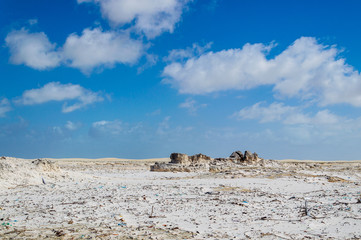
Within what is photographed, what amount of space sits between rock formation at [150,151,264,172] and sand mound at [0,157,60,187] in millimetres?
9611

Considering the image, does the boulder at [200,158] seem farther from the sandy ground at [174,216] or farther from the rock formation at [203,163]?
the sandy ground at [174,216]

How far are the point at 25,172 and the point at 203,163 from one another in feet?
44.6

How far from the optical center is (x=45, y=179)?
13.7 metres

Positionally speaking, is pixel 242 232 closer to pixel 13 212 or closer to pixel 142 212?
pixel 142 212

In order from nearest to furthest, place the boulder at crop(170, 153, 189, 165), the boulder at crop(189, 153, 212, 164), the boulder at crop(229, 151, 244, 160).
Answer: the boulder at crop(170, 153, 189, 165), the boulder at crop(189, 153, 212, 164), the boulder at crop(229, 151, 244, 160)

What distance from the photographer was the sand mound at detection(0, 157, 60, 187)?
12.7 metres

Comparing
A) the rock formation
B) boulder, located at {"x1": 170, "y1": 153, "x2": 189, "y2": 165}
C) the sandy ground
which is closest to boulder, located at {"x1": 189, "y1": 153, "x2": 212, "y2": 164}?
the rock formation

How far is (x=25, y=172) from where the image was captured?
13.6 meters

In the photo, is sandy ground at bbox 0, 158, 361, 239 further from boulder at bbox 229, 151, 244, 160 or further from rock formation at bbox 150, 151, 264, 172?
boulder at bbox 229, 151, 244, 160

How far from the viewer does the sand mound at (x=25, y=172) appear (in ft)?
41.8

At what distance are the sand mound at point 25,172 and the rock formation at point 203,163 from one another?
9611mm

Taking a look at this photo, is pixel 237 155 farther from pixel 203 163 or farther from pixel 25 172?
pixel 25 172

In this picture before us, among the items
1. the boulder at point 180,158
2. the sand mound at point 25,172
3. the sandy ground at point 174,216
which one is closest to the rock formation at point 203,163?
the boulder at point 180,158

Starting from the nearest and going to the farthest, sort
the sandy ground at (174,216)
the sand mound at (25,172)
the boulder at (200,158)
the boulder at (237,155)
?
the sandy ground at (174,216) → the sand mound at (25,172) → the boulder at (200,158) → the boulder at (237,155)
